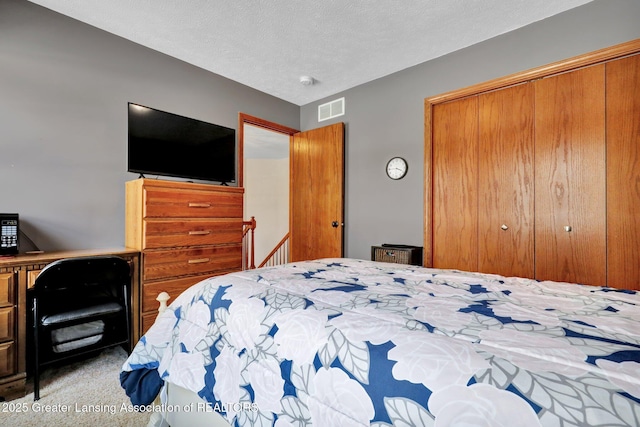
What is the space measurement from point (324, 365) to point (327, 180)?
309cm

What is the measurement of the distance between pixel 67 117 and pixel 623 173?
409 cm

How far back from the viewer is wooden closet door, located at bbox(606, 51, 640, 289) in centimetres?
209

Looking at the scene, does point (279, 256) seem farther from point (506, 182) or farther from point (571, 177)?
point (571, 177)

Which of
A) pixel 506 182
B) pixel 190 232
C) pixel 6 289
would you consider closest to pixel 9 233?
pixel 6 289

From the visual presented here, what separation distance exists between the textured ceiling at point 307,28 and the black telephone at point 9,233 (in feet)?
5.26

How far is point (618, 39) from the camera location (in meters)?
2.16

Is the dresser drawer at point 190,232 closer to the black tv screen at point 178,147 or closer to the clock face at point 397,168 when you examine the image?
the black tv screen at point 178,147

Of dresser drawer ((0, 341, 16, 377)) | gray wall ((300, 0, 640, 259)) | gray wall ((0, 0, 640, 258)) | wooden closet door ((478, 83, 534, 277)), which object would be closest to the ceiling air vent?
gray wall ((300, 0, 640, 259))

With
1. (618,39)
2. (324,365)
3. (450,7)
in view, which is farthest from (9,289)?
(618,39)

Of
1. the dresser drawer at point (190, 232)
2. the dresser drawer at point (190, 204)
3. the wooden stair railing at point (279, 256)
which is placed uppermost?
the dresser drawer at point (190, 204)

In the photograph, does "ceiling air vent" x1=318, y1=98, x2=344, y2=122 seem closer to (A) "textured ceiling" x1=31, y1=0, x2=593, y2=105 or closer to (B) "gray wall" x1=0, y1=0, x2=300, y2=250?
(A) "textured ceiling" x1=31, y1=0, x2=593, y2=105

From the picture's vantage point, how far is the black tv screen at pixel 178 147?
2.74 m

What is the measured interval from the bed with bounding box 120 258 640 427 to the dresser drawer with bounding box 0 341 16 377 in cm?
91

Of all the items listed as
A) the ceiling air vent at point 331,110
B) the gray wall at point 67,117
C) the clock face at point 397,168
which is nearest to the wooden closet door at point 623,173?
the clock face at point 397,168
